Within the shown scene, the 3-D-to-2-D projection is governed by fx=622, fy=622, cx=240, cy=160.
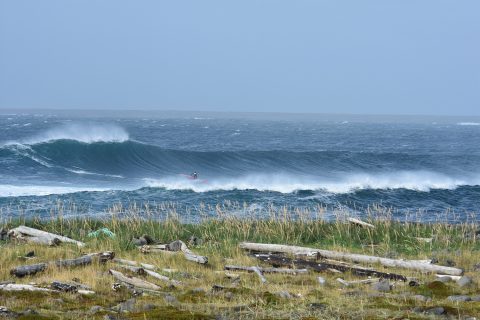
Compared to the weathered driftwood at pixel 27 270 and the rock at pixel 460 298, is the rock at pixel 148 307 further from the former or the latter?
Answer: the rock at pixel 460 298

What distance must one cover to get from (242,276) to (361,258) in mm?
2977

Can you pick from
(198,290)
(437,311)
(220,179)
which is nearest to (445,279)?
(437,311)

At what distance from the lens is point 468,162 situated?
57375mm

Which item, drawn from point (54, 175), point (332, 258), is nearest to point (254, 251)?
point (332, 258)

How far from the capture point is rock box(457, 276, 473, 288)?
10377mm

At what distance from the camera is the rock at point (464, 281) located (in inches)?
409

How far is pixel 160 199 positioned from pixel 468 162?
3556 centimetres

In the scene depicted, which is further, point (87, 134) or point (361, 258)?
point (87, 134)

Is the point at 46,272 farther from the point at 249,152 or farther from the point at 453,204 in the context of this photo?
the point at 249,152

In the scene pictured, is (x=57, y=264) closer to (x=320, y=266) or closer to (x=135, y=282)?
(x=135, y=282)

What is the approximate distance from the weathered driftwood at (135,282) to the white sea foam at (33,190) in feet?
71.8

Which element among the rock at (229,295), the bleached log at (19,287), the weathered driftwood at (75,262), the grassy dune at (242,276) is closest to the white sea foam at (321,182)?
the grassy dune at (242,276)

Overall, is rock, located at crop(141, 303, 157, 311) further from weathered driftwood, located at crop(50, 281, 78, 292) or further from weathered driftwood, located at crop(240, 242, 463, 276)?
weathered driftwood, located at crop(240, 242, 463, 276)

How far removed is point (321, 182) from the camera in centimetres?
4306
